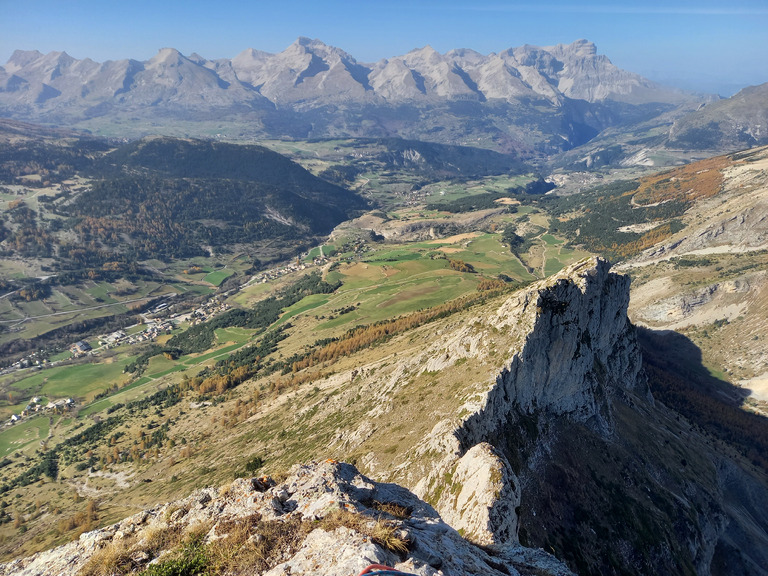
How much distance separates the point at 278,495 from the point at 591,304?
7995 cm

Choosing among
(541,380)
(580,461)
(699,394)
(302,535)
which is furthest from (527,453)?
(699,394)

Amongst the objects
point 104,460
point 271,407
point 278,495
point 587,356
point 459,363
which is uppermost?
point 278,495

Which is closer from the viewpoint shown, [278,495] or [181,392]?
[278,495]

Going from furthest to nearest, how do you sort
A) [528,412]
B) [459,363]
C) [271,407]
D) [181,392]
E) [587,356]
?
[181,392] < [271,407] < [587,356] < [459,363] < [528,412]

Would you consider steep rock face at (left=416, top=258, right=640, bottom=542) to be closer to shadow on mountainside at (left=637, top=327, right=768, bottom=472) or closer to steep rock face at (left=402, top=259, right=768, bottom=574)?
steep rock face at (left=402, top=259, right=768, bottom=574)

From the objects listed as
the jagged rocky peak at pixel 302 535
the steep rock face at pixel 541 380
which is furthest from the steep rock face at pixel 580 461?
the jagged rocky peak at pixel 302 535

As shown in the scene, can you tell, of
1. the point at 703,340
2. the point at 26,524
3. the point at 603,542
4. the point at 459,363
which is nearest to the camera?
the point at 603,542

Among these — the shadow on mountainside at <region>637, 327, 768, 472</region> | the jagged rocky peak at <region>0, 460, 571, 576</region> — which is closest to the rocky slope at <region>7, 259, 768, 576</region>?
the jagged rocky peak at <region>0, 460, 571, 576</region>

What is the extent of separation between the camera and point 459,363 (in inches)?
2817

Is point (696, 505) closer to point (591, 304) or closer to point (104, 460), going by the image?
→ point (591, 304)

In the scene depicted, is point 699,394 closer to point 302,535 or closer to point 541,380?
point 541,380

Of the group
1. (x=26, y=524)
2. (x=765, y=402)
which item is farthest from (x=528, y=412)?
(x=765, y=402)

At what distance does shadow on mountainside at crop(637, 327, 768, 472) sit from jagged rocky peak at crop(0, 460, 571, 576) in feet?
496

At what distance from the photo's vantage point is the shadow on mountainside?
137 metres
